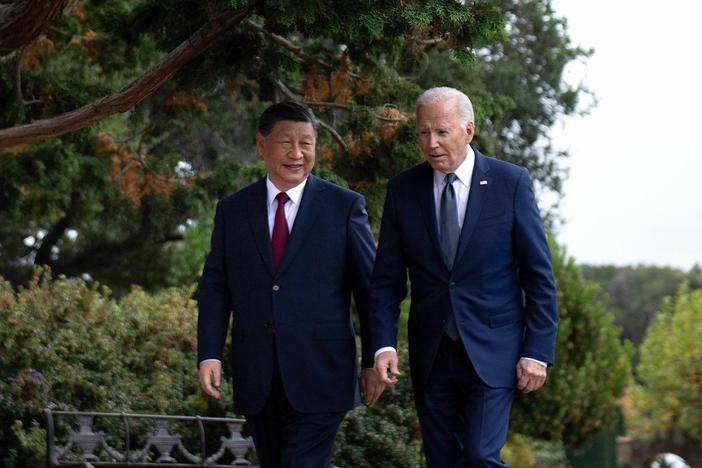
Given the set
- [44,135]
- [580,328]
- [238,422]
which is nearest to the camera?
[44,135]

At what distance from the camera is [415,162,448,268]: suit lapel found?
523 centimetres

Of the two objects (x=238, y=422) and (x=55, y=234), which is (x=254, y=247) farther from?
(x=55, y=234)

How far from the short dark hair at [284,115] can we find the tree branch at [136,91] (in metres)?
1.36

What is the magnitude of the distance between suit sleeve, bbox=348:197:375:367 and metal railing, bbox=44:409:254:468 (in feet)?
11.5

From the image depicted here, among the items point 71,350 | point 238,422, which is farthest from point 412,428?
point 71,350

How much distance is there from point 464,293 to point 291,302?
2.52 feet

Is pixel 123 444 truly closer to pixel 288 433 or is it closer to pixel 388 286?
pixel 288 433

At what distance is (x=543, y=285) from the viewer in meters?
5.14

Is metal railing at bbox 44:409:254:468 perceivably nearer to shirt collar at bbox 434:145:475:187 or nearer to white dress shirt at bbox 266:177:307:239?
white dress shirt at bbox 266:177:307:239

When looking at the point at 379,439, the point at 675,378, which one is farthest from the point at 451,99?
the point at 675,378

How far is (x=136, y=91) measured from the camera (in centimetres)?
786

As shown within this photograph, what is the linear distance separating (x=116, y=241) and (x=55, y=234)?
→ 57.1 inches

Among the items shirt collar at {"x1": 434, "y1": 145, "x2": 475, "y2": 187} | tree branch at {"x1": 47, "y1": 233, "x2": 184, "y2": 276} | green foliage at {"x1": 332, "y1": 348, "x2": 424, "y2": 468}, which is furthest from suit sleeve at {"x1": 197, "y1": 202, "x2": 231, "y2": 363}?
tree branch at {"x1": 47, "y1": 233, "x2": 184, "y2": 276}

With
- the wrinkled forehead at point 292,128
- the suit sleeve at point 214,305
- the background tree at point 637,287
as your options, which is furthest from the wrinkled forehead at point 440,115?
the background tree at point 637,287
